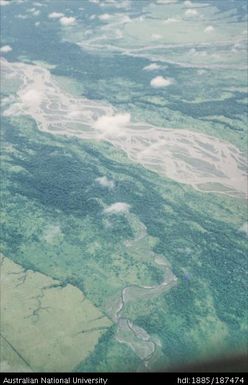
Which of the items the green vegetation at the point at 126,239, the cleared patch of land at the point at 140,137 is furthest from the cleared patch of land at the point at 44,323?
the cleared patch of land at the point at 140,137

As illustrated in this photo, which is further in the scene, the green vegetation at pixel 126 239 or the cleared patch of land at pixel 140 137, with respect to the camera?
the cleared patch of land at pixel 140 137

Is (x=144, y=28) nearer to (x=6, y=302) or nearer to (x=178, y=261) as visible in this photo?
(x=178, y=261)

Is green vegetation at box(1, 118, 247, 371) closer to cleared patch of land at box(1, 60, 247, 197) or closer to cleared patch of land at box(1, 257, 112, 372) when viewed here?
cleared patch of land at box(1, 257, 112, 372)

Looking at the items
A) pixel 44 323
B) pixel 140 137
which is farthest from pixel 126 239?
pixel 140 137

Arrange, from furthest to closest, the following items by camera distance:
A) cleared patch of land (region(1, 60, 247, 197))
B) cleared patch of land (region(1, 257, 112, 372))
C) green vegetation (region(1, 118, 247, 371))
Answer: cleared patch of land (region(1, 60, 247, 197))
green vegetation (region(1, 118, 247, 371))
cleared patch of land (region(1, 257, 112, 372))

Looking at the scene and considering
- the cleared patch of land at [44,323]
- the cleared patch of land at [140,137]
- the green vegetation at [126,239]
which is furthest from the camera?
the cleared patch of land at [140,137]

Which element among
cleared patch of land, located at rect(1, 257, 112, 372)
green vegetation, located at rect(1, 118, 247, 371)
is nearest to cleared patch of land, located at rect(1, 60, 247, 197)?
green vegetation, located at rect(1, 118, 247, 371)

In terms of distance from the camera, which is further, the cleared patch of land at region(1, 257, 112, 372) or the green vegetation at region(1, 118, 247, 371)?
the green vegetation at region(1, 118, 247, 371)

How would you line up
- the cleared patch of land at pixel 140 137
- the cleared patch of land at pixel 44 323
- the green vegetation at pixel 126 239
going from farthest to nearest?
the cleared patch of land at pixel 140 137 < the green vegetation at pixel 126 239 < the cleared patch of land at pixel 44 323

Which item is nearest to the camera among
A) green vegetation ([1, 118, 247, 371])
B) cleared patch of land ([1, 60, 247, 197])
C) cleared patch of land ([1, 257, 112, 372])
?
cleared patch of land ([1, 257, 112, 372])

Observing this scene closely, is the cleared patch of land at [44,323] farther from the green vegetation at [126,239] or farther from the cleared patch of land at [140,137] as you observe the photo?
the cleared patch of land at [140,137]

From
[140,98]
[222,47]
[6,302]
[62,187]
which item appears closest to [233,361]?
[6,302]
